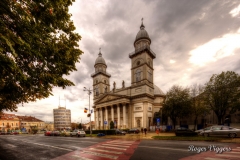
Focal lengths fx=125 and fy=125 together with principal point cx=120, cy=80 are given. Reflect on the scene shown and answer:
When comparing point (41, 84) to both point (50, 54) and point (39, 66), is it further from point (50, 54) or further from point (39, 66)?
point (50, 54)

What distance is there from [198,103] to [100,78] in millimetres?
41145

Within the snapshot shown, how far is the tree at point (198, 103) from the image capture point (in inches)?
1118

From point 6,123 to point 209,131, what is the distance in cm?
10687

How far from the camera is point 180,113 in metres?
30.6

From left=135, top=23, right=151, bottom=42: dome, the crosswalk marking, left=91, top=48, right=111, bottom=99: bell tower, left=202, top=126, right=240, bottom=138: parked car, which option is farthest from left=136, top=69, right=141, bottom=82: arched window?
the crosswalk marking

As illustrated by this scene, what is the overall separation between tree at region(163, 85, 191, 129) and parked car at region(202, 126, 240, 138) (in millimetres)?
12138

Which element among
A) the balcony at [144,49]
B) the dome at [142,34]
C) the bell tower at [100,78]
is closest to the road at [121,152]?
the balcony at [144,49]

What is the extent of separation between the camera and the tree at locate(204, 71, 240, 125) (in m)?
25.7

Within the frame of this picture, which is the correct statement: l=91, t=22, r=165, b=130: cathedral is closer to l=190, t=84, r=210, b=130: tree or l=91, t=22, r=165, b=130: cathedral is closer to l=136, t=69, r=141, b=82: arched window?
l=136, t=69, r=141, b=82: arched window

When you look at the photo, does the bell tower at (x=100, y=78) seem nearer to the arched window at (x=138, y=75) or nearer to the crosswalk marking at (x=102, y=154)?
the arched window at (x=138, y=75)

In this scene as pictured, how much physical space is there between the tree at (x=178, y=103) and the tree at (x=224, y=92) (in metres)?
4.33

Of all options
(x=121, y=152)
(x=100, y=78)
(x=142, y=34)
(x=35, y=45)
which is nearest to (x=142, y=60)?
(x=142, y=34)

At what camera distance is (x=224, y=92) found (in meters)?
26.4

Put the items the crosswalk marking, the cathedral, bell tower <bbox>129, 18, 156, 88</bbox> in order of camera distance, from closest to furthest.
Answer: the crosswalk marking → the cathedral → bell tower <bbox>129, 18, 156, 88</bbox>
